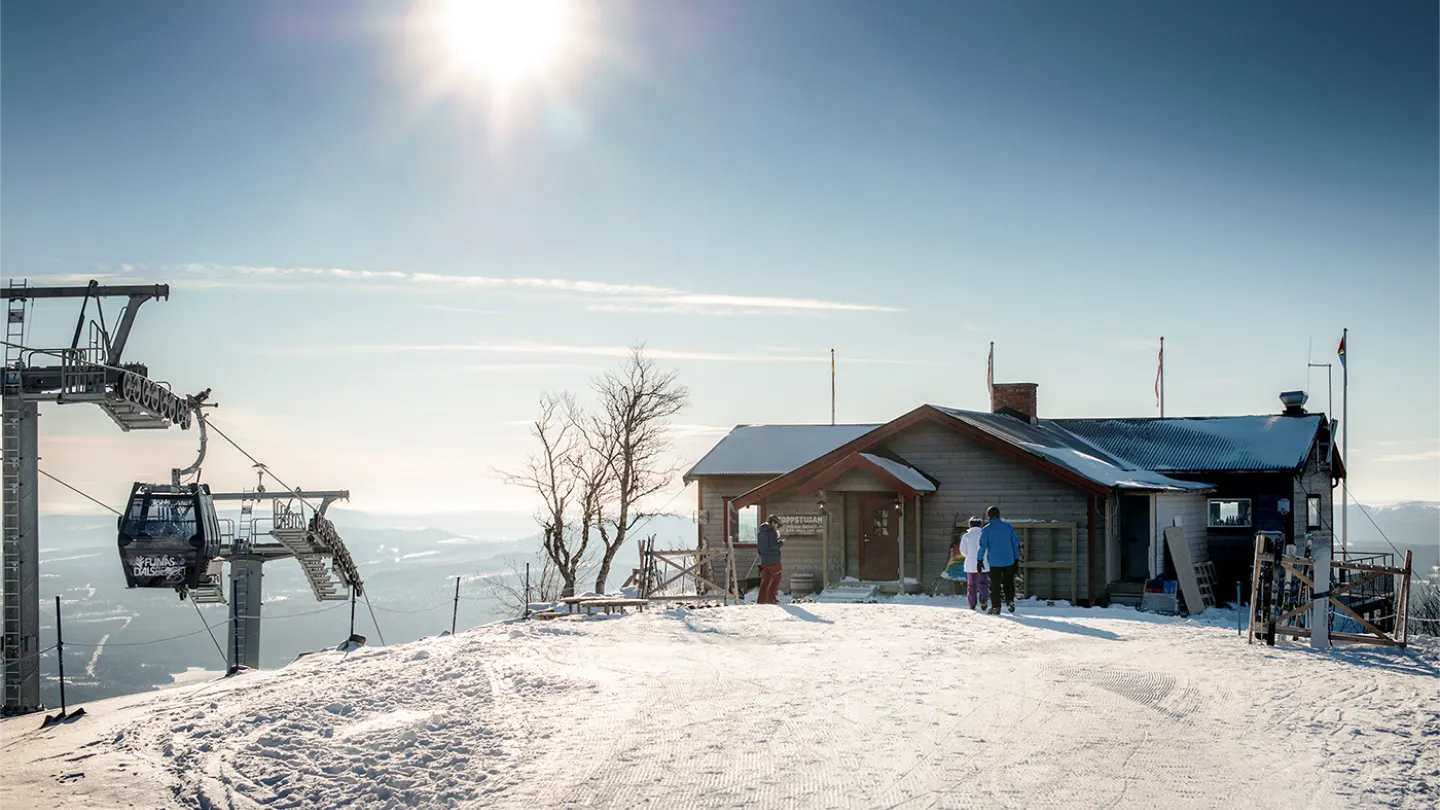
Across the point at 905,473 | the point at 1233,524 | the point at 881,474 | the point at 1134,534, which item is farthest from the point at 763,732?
the point at 1233,524

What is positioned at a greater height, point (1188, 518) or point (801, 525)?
point (1188, 518)

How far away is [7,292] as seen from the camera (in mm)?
23047

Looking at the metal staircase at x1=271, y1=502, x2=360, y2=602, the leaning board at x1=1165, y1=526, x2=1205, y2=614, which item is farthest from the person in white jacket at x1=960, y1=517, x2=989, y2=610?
the metal staircase at x1=271, y1=502, x2=360, y2=602

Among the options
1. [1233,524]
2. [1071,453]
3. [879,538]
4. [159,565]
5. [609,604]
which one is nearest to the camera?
[609,604]

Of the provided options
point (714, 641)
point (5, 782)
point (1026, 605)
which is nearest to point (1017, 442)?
point (1026, 605)

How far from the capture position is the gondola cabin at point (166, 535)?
79.3 ft

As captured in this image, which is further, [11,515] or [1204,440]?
[1204,440]

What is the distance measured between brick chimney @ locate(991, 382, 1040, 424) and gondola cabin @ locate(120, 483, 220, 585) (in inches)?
887

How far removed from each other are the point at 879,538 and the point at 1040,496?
4.27 meters

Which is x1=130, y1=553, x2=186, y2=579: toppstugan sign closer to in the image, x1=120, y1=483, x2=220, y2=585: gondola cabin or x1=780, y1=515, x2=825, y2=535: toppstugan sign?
x1=120, y1=483, x2=220, y2=585: gondola cabin

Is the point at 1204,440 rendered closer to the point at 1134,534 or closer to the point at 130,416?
the point at 1134,534

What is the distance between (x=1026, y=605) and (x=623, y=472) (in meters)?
21.0

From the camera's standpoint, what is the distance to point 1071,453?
103 ft

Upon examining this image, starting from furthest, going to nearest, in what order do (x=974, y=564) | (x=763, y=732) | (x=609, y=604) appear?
(x=974, y=564) → (x=609, y=604) → (x=763, y=732)
